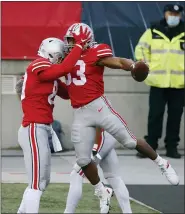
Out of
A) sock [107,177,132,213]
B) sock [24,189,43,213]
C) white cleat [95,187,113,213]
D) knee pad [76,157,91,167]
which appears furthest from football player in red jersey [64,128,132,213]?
sock [24,189,43,213]

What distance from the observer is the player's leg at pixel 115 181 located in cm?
822

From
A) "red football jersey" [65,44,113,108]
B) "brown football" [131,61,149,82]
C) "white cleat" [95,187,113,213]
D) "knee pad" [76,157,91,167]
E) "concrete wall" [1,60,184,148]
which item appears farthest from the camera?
"concrete wall" [1,60,184,148]

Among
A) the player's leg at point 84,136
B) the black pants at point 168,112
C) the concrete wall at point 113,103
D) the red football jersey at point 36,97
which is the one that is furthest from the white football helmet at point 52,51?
the concrete wall at point 113,103

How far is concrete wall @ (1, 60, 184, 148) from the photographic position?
1292cm

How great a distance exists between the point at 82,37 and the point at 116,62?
0.39 m

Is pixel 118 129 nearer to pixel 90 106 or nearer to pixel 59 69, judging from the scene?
pixel 90 106

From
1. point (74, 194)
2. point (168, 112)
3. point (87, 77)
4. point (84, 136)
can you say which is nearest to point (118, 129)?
point (84, 136)

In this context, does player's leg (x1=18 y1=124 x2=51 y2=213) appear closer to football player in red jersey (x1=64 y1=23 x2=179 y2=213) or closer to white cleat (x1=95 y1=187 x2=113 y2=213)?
football player in red jersey (x1=64 y1=23 x2=179 y2=213)

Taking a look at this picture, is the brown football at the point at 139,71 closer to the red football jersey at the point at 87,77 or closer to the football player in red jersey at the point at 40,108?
the red football jersey at the point at 87,77

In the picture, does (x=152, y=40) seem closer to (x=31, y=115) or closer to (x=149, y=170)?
(x=149, y=170)

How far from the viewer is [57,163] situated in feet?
39.3

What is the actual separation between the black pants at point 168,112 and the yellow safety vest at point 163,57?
143 mm

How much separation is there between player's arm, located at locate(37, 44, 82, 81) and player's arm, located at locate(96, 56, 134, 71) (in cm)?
27

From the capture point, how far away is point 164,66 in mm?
12344
